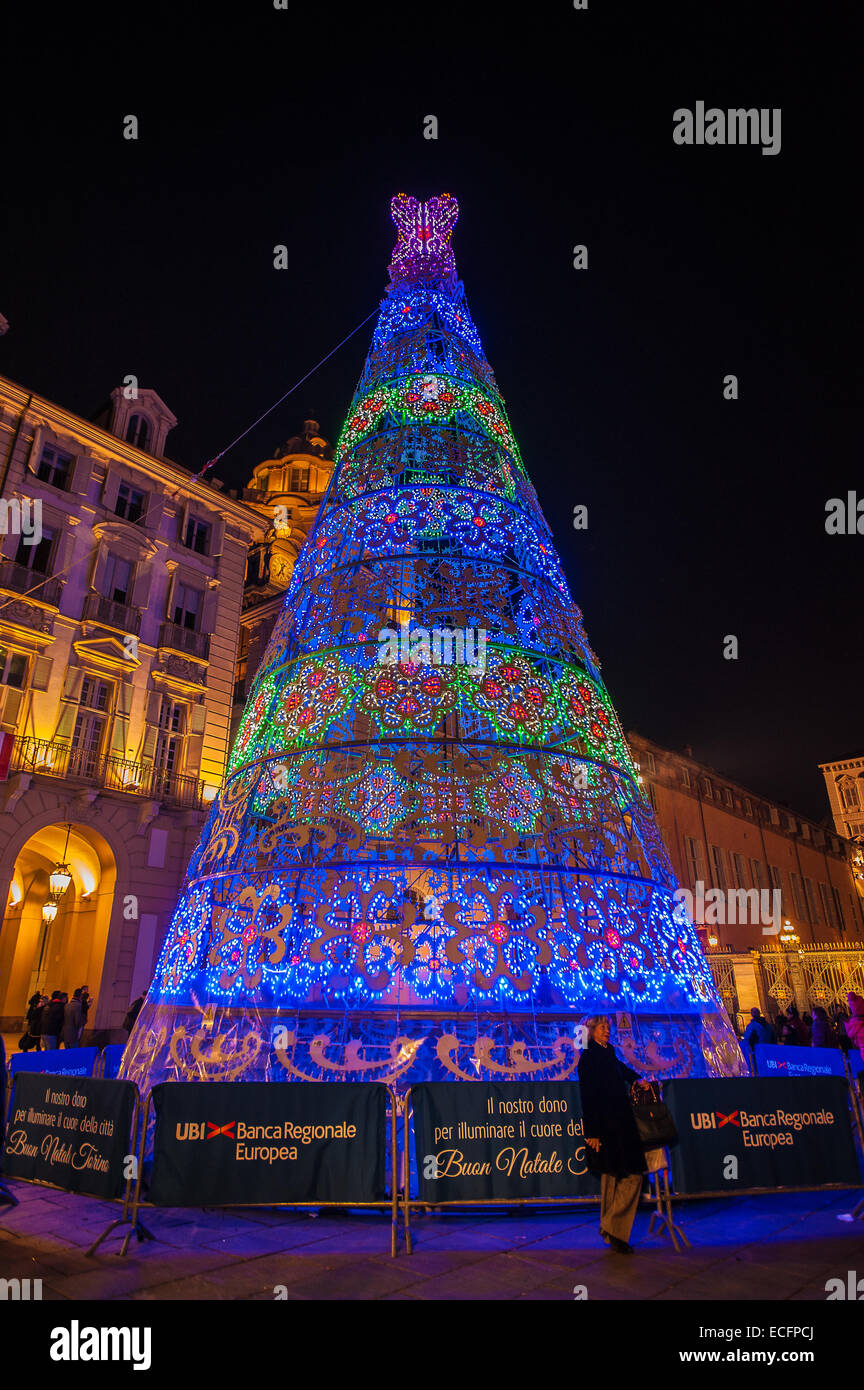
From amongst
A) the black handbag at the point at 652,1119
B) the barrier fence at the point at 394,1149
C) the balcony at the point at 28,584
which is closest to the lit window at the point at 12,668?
the balcony at the point at 28,584

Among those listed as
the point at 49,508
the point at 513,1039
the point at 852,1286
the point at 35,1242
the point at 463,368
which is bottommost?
the point at 35,1242

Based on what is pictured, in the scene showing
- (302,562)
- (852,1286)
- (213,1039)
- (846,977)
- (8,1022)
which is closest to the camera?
(852,1286)

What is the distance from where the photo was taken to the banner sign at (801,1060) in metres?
7.27

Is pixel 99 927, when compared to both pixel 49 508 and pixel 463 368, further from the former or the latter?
pixel 463 368

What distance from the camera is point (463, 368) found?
7.51 m

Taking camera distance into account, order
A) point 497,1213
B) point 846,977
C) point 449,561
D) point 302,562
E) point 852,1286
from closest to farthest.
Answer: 1. point 852,1286
2. point 497,1213
3. point 449,561
4. point 302,562
5. point 846,977

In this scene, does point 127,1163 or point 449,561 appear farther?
point 449,561

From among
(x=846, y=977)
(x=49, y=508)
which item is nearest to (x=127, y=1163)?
(x=49, y=508)

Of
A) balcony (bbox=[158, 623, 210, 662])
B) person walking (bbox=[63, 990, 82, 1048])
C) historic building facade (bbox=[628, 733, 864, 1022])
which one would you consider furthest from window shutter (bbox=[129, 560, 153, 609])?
historic building facade (bbox=[628, 733, 864, 1022])

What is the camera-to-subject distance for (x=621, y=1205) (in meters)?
4.11

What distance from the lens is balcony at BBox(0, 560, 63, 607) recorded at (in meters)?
18.1

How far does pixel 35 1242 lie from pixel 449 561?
5.47 meters

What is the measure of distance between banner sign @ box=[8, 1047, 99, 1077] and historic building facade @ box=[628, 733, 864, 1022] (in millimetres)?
14430

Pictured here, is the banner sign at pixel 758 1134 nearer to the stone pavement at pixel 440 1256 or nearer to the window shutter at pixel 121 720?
the stone pavement at pixel 440 1256
